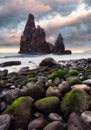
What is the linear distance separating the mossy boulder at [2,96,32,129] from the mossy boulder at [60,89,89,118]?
759 millimetres

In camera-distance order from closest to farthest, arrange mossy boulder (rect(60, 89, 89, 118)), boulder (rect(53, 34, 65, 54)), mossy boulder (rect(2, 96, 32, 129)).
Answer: mossy boulder (rect(2, 96, 32, 129))
mossy boulder (rect(60, 89, 89, 118))
boulder (rect(53, 34, 65, 54))

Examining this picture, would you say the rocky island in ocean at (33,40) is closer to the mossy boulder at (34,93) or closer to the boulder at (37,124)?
the mossy boulder at (34,93)

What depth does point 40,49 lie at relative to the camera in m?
93.4

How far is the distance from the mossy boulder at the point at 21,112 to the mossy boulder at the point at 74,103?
29.9 inches

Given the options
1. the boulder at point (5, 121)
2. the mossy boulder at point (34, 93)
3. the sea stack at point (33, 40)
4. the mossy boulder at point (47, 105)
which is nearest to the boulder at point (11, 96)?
the mossy boulder at point (34, 93)

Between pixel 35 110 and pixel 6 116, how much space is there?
838 mm

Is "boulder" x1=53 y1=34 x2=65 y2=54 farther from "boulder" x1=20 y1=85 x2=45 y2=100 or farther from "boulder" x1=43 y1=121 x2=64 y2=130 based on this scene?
"boulder" x1=43 y1=121 x2=64 y2=130

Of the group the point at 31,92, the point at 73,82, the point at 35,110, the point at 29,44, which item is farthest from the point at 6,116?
the point at 29,44

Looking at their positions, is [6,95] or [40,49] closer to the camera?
[6,95]

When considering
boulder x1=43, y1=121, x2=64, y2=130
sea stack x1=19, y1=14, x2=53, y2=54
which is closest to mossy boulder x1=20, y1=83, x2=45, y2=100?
boulder x1=43, y1=121, x2=64, y2=130

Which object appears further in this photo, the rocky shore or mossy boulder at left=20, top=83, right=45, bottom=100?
mossy boulder at left=20, top=83, right=45, bottom=100

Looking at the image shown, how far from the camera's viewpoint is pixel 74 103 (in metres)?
6.73

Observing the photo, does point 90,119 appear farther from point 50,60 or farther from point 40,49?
point 40,49

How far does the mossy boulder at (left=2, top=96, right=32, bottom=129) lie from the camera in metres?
6.48
